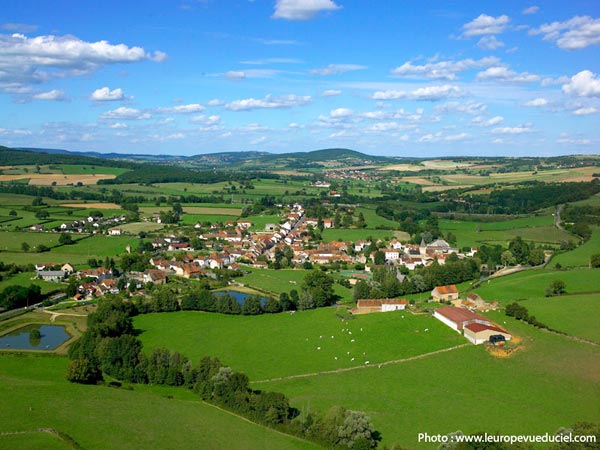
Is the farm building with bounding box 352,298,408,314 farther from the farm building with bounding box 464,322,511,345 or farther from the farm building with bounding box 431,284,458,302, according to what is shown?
the farm building with bounding box 464,322,511,345

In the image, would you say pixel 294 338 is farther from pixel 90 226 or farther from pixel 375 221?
pixel 375 221

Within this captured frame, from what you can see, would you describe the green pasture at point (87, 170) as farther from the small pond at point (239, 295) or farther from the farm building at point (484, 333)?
the farm building at point (484, 333)

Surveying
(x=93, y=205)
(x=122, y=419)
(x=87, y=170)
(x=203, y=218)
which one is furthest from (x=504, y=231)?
(x=87, y=170)

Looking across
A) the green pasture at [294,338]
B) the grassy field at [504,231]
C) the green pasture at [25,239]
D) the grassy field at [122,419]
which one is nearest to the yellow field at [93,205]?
the green pasture at [25,239]

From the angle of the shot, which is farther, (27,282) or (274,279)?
(274,279)

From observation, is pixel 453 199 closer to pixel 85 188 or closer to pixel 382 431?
pixel 85 188

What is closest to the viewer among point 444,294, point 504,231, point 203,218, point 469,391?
point 469,391

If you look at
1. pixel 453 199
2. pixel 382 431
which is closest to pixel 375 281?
pixel 382 431
